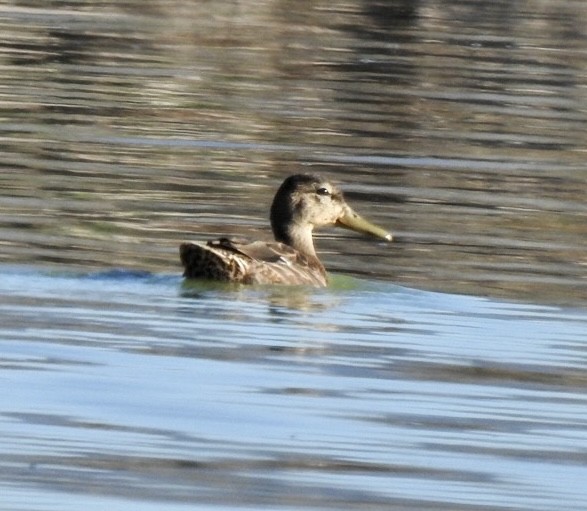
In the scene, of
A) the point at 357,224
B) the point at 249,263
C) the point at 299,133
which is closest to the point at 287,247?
the point at 249,263

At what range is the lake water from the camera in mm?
8641

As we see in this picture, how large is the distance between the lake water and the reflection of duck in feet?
0.40

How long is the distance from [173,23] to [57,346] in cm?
2228

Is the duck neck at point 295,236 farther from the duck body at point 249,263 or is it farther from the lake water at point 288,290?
the duck body at point 249,263

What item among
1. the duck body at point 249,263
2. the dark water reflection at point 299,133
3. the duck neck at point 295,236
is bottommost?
the dark water reflection at point 299,133

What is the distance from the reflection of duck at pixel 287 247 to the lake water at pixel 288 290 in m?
0.12

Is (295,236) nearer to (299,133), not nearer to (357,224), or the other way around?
(357,224)

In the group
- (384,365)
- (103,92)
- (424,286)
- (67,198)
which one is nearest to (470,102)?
(103,92)

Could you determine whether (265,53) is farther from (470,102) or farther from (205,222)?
(205,222)

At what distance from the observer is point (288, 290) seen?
44.2 ft

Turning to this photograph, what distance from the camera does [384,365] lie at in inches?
432

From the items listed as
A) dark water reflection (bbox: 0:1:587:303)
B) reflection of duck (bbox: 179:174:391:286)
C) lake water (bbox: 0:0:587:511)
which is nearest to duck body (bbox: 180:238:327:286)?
reflection of duck (bbox: 179:174:391:286)

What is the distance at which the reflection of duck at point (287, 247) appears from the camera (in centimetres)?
1303

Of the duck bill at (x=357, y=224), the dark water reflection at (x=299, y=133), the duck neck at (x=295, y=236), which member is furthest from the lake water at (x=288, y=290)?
the duck neck at (x=295, y=236)
